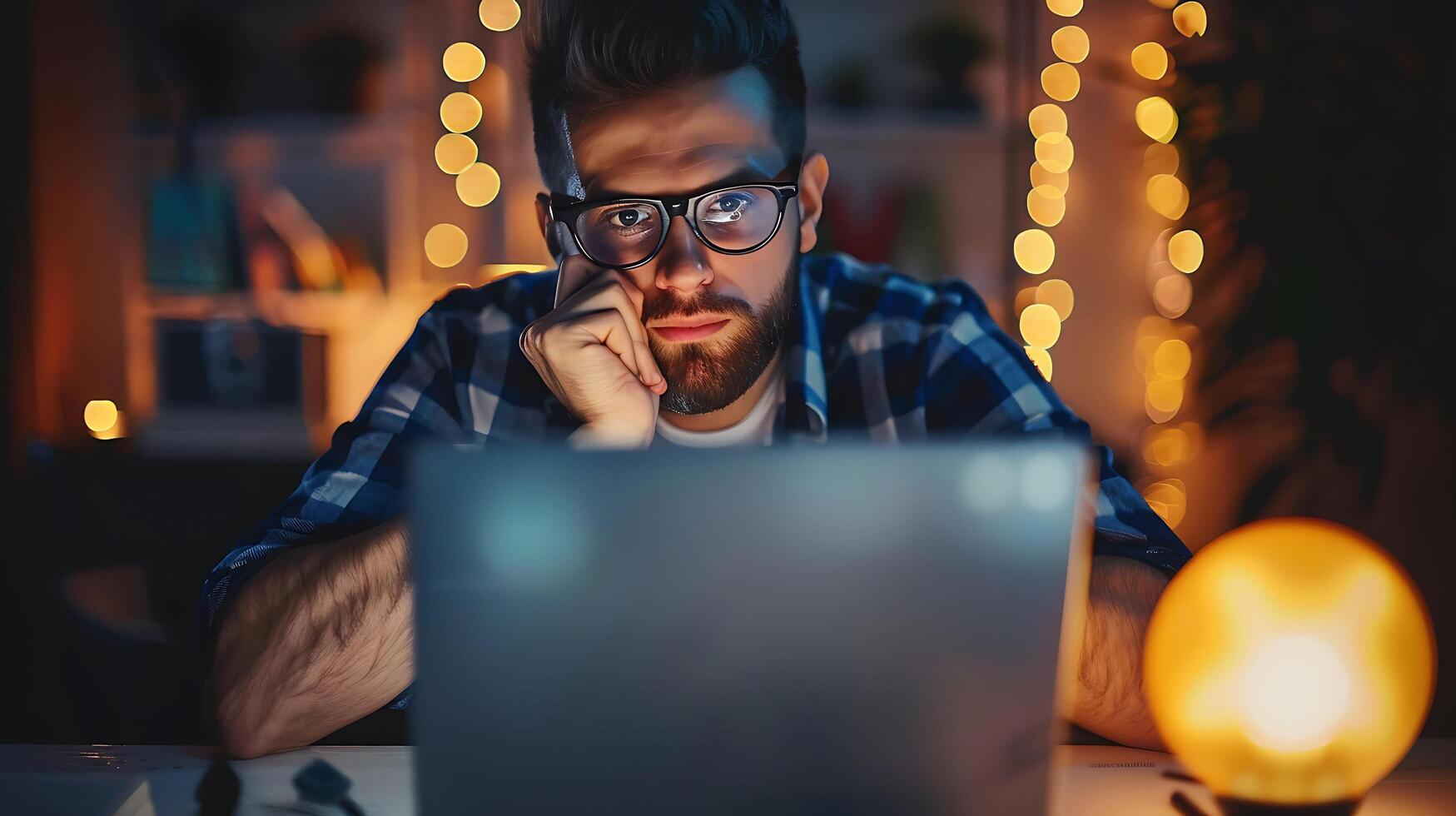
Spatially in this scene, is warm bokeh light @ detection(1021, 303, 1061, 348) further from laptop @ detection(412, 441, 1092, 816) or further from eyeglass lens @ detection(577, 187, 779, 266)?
laptop @ detection(412, 441, 1092, 816)

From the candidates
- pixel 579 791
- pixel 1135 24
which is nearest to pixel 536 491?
pixel 579 791

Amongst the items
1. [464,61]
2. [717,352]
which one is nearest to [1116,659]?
[717,352]

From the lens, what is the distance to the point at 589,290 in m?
1.04

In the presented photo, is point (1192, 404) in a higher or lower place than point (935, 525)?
lower

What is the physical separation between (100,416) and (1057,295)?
9.58ft

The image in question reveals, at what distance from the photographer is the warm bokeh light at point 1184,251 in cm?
259

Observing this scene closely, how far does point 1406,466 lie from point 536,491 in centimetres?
263

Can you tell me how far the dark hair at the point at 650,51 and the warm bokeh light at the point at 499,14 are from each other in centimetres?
148

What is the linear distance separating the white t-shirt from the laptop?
0.83m

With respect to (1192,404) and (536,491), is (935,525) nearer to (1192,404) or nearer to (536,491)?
(536,491)

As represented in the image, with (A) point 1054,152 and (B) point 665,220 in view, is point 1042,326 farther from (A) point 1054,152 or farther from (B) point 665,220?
(B) point 665,220

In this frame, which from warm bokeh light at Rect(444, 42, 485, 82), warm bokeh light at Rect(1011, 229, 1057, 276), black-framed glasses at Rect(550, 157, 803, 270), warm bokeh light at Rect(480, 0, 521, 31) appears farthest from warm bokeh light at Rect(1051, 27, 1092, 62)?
black-framed glasses at Rect(550, 157, 803, 270)

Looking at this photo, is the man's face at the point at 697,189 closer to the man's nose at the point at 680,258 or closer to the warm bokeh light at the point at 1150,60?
the man's nose at the point at 680,258

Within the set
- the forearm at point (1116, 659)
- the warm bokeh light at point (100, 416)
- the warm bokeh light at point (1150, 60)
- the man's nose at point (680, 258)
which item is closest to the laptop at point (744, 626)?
the forearm at point (1116, 659)
